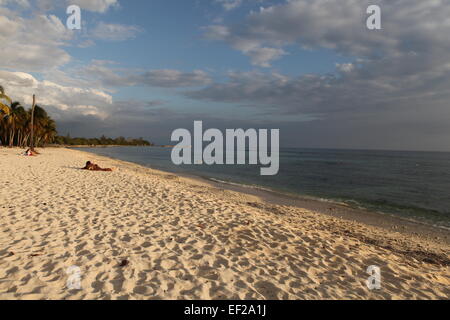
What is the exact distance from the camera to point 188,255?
477 cm

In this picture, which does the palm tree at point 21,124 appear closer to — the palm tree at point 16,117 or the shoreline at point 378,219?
the palm tree at point 16,117

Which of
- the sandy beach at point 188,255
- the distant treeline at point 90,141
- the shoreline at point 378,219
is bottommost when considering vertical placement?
the shoreline at point 378,219

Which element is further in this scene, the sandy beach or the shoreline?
the shoreline

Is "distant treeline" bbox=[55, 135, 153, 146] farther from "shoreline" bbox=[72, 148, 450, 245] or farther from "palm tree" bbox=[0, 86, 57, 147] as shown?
"shoreline" bbox=[72, 148, 450, 245]

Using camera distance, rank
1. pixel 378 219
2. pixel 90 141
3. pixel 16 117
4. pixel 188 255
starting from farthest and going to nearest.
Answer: pixel 90 141
pixel 16 117
pixel 378 219
pixel 188 255

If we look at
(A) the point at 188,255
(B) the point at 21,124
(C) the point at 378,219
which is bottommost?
(C) the point at 378,219

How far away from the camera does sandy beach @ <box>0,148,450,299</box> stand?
145 inches

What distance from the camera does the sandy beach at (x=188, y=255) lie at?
3678 millimetres

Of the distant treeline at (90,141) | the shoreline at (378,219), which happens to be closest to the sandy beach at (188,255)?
the shoreline at (378,219)

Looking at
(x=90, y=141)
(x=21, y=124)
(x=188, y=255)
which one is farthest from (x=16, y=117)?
(x=90, y=141)

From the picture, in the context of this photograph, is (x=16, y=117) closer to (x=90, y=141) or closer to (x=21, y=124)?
(x=21, y=124)

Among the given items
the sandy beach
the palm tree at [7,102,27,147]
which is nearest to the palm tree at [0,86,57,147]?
the palm tree at [7,102,27,147]
